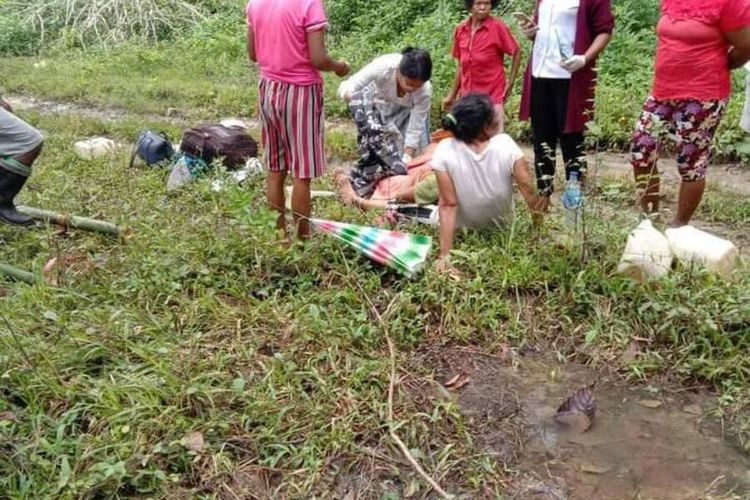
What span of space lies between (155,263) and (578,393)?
6.72ft

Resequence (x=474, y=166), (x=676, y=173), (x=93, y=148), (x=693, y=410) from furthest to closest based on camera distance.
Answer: (x=93, y=148) < (x=676, y=173) < (x=474, y=166) < (x=693, y=410)

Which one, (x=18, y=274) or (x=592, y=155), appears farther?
(x=592, y=155)

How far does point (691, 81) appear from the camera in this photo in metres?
3.82

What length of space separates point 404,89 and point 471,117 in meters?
1.41

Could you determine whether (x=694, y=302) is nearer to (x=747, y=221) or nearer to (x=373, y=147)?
(x=747, y=221)

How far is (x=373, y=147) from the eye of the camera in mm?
5164

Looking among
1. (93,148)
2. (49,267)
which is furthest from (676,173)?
(93,148)

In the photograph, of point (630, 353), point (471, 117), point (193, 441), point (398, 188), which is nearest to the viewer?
point (193, 441)

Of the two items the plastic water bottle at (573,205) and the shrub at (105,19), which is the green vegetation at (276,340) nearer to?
the plastic water bottle at (573,205)

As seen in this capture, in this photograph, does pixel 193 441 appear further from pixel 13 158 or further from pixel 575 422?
pixel 13 158

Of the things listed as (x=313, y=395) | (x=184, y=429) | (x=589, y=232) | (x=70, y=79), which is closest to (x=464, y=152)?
(x=589, y=232)

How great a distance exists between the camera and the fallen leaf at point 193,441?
2.60 meters

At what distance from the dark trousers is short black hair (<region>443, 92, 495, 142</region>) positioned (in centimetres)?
85

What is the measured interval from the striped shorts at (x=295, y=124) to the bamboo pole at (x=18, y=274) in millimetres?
1329
